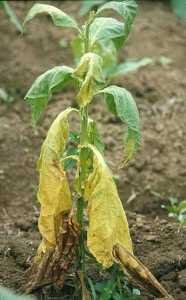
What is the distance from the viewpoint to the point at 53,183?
270 cm

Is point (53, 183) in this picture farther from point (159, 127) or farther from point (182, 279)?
point (159, 127)

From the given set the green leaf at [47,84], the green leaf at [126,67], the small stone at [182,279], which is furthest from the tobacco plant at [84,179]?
the green leaf at [126,67]

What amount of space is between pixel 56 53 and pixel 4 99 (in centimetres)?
69

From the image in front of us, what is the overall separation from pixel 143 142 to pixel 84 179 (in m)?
1.79

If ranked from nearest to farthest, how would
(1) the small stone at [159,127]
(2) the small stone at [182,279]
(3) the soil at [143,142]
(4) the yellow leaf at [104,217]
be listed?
(4) the yellow leaf at [104,217] → (2) the small stone at [182,279] → (3) the soil at [143,142] → (1) the small stone at [159,127]

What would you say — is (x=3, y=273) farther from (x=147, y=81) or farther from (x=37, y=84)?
(x=147, y=81)

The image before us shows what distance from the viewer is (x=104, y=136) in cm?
461

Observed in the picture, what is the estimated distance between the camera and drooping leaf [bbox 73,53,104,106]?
8.72ft

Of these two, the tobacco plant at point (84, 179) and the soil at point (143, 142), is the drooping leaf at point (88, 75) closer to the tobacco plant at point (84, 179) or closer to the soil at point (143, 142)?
the tobacco plant at point (84, 179)

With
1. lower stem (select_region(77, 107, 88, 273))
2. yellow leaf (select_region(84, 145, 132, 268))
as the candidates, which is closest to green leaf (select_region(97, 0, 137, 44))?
lower stem (select_region(77, 107, 88, 273))

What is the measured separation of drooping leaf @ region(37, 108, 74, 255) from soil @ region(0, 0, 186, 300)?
38 cm

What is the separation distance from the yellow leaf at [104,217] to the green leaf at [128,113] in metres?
0.13

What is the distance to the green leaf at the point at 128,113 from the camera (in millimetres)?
2682

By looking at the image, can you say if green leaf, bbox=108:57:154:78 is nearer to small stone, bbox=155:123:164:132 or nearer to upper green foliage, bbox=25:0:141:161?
small stone, bbox=155:123:164:132
